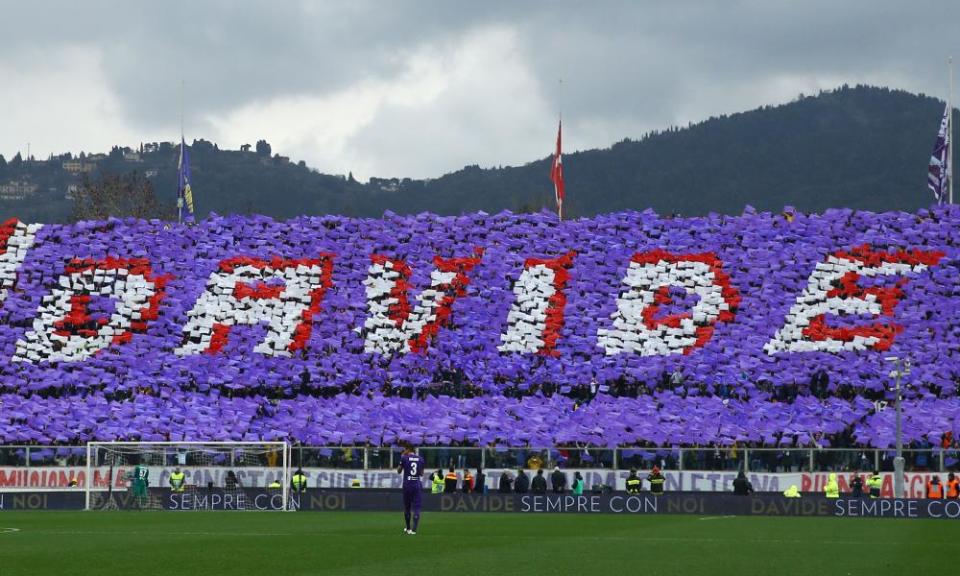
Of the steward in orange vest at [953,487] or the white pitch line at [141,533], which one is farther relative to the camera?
the steward in orange vest at [953,487]

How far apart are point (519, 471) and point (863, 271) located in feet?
69.8

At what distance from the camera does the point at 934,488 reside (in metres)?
52.1

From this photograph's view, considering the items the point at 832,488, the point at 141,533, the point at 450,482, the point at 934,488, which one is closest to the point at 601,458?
the point at 450,482

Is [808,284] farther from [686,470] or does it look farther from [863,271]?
[686,470]

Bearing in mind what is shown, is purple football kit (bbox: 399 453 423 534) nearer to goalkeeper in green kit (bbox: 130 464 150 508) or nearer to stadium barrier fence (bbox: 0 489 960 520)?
stadium barrier fence (bbox: 0 489 960 520)

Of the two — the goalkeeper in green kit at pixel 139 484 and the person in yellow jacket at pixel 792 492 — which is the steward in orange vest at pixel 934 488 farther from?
the goalkeeper in green kit at pixel 139 484

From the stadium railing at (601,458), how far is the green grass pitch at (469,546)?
37.2 feet

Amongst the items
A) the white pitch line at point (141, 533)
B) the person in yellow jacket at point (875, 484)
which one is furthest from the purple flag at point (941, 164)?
the white pitch line at point (141, 533)

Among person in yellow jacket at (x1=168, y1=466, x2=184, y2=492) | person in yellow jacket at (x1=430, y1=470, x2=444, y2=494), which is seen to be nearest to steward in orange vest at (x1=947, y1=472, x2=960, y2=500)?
person in yellow jacket at (x1=430, y1=470, x2=444, y2=494)

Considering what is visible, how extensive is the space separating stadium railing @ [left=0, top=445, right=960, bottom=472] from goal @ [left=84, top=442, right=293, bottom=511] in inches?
30.2

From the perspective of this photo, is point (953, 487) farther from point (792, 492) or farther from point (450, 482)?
point (450, 482)

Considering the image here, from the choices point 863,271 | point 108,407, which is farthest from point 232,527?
point 863,271

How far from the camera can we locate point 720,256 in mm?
68875

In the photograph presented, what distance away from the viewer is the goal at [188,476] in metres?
49.0
